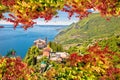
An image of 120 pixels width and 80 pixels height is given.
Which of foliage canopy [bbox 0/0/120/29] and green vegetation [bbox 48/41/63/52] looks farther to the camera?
green vegetation [bbox 48/41/63/52]

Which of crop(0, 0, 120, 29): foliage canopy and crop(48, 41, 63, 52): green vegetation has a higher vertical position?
crop(0, 0, 120, 29): foliage canopy

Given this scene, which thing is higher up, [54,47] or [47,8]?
[47,8]

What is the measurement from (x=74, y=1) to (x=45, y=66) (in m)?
2.83

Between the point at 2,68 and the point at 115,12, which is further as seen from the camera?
the point at 2,68

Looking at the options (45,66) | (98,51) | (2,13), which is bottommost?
(45,66)

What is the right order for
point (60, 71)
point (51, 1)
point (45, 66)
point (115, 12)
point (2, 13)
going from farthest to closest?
point (45, 66)
point (60, 71)
point (2, 13)
point (115, 12)
point (51, 1)

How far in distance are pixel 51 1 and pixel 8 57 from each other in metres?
2.31

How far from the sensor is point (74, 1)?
4961 millimetres

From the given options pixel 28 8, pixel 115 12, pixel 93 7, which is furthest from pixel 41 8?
pixel 115 12

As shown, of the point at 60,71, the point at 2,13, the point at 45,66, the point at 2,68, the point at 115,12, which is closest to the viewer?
the point at 115,12

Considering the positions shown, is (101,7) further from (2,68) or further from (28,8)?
(2,68)

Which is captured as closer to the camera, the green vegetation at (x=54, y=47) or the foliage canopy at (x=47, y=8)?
the foliage canopy at (x=47, y=8)

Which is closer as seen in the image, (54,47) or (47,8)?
(47,8)

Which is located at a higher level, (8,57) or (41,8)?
(41,8)
